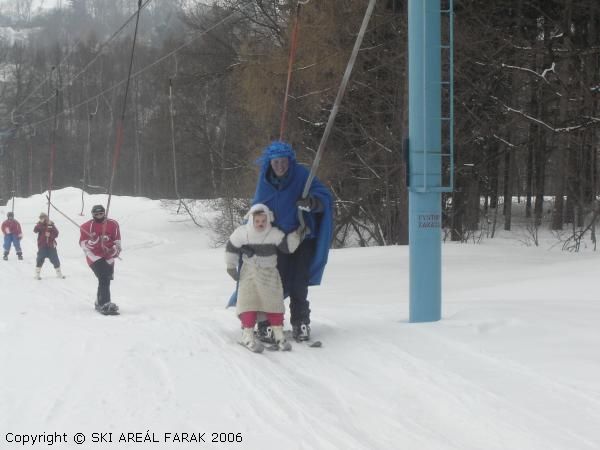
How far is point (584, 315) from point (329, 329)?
8.34 ft

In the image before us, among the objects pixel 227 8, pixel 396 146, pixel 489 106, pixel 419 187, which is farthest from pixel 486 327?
pixel 227 8

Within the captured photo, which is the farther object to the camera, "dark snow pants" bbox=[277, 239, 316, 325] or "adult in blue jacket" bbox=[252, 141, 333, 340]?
"dark snow pants" bbox=[277, 239, 316, 325]

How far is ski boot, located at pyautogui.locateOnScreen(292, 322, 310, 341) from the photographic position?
6820 millimetres

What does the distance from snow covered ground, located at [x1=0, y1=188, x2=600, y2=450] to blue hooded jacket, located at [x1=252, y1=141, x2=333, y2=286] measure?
93 cm

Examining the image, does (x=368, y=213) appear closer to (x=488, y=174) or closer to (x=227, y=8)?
(x=488, y=174)

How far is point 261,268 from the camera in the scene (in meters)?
6.68

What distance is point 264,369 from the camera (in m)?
5.65

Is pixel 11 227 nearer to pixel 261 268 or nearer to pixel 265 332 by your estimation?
pixel 265 332

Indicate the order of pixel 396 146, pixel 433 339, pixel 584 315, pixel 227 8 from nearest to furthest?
pixel 433 339 < pixel 584 315 < pixel 396 146 < pixel 227 8

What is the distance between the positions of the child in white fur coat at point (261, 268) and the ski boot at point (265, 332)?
20 centimetres

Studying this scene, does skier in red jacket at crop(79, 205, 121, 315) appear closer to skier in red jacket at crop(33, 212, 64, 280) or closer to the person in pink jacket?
skier in red jacket at crop(33, 212, 64, 280)

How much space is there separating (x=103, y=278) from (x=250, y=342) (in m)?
5.11

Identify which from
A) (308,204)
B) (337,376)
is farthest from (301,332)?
(337,376)

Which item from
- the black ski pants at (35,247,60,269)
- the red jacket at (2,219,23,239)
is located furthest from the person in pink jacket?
the black ski pants at (35,247,60,269)
